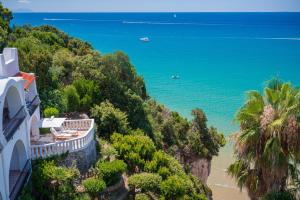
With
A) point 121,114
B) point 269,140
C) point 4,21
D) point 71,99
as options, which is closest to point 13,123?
point 269,140

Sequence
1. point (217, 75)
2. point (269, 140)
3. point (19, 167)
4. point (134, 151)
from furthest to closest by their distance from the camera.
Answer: point (217, 75), point (134, 151), point (19, 167), point (269, 140)

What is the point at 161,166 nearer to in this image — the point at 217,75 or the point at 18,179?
the point at 18,179

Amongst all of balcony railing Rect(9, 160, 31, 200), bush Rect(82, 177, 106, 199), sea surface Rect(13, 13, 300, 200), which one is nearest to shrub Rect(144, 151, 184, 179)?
bush Rect(82, 177, 106, 199)

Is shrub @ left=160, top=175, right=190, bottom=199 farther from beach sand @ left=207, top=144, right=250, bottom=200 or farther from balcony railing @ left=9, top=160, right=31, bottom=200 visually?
beach sand @ left=207, top=144, right=250, bottom=200

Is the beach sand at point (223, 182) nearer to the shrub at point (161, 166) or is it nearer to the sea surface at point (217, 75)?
the sea surface at point (217, 75)

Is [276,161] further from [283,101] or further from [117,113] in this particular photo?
[117,113]

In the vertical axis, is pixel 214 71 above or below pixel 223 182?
above
